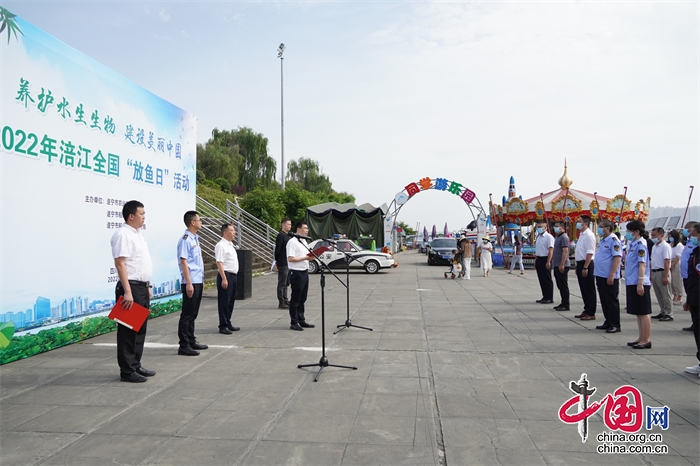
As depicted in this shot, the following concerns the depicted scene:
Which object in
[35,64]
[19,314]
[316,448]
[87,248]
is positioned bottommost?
[316,448]

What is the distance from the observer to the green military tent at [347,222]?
107 feet

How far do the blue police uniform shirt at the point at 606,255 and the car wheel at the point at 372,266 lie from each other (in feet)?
44.4

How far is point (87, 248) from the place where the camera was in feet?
23.6

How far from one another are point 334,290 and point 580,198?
61.1 ft

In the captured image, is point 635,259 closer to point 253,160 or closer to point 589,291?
point 589,291

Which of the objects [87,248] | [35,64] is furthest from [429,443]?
[35,64]

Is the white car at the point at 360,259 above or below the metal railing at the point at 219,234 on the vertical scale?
below

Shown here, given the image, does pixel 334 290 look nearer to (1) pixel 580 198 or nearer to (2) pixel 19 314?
(2) pixel 19 314

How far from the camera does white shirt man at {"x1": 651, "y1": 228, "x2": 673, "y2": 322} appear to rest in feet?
29.2

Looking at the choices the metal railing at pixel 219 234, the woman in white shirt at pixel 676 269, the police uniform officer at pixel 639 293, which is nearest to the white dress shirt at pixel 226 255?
the police uniform officer at pixel 639 293

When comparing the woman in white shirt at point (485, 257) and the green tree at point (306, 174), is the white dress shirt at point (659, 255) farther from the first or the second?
the green tree at point (306, 174)

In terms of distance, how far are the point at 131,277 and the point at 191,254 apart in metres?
1.24

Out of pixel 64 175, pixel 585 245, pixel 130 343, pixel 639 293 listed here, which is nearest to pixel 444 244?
pixel 585 245

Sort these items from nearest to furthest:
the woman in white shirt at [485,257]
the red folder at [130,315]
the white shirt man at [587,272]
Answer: the red folder at [130,315], the white shirt man at [587,272], the woman in white shirt at [485,257]
